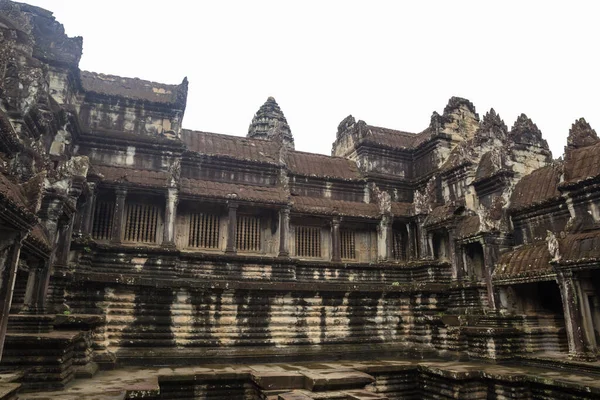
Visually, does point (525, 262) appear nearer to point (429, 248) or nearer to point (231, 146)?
point (429, 248)

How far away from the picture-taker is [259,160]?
21.4 meters

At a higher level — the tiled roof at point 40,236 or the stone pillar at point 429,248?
the stone pillar at point 429,248

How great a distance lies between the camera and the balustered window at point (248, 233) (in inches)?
789

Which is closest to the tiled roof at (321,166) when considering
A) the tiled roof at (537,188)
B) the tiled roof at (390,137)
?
the tiled roof at (390,137)

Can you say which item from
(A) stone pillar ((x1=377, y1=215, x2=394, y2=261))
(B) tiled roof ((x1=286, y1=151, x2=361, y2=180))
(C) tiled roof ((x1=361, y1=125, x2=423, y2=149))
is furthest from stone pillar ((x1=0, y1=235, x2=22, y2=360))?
(C) tiled roof ((x1=361, y1=125, x2=423, y2=149))

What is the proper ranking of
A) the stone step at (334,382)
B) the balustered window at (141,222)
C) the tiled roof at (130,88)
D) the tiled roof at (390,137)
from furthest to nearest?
the tiled roof at (390,137) < the tiled roof at (130,88) < the balustered window at (141,222) < the stone step at (334,382)

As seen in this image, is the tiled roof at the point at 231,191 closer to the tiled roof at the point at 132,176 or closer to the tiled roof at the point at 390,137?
the tiled roof at the point at 132,176

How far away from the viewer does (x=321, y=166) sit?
23.8m

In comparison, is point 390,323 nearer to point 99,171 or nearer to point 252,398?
point 252,398

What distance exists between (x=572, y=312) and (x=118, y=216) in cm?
1618

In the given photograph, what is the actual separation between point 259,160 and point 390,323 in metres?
9.51

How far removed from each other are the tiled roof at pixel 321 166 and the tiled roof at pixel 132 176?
6.68 m

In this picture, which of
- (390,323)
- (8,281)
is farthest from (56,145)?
(390,323)

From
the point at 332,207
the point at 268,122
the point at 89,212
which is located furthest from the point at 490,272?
the point at 268,122
